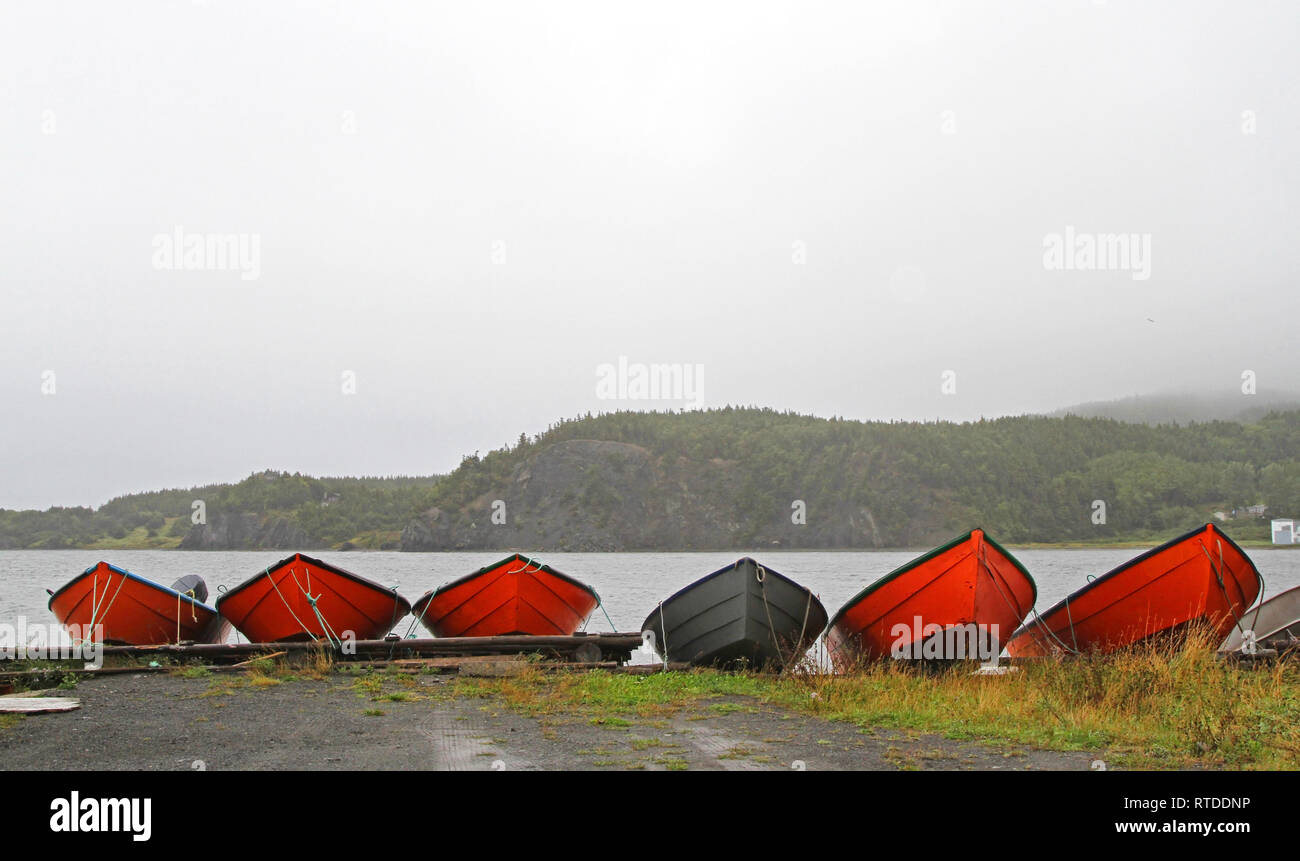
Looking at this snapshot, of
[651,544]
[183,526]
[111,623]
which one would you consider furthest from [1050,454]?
[111,623]

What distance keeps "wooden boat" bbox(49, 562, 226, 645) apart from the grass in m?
7.11

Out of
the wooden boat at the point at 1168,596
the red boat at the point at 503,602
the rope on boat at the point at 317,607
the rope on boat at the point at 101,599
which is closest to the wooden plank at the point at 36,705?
the rope on boat at the point at 317,607

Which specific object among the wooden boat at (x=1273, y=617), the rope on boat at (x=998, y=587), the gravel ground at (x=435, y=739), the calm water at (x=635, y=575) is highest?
the rope on boat at (x=998, y=587)

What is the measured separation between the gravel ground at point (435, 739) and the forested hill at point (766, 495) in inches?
4020

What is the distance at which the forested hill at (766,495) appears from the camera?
11600 cm

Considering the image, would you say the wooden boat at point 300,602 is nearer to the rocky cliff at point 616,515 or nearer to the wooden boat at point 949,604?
the wooden boat at point 949,604

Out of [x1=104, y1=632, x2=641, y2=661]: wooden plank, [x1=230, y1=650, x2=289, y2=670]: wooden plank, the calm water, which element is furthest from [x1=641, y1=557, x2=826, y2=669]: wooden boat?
the calm water

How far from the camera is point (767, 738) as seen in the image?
8.87m

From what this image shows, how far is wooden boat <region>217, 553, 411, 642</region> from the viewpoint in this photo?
16.5 meters

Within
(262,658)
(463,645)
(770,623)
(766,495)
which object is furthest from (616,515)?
(262,658)

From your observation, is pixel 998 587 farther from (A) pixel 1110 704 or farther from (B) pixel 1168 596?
(A) pixel 1110 704

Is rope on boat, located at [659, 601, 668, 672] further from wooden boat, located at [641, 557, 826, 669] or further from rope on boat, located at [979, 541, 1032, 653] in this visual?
rope on boat, located at [979, 541, 1032, 653]
